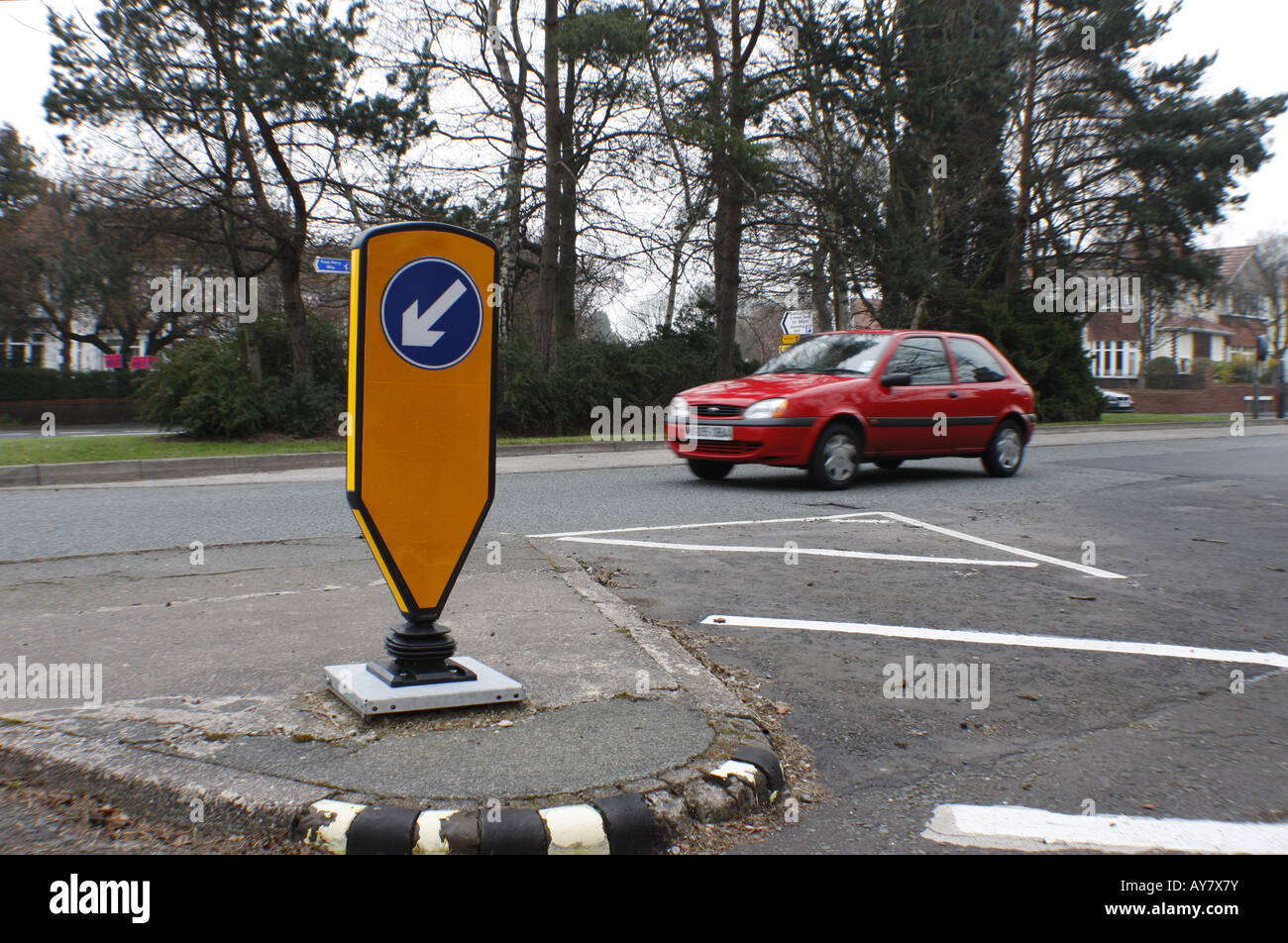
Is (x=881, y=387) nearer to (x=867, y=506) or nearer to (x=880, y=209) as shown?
(x=867, y=506)

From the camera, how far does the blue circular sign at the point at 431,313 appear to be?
3.40 meters

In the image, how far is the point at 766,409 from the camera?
10.3 metres

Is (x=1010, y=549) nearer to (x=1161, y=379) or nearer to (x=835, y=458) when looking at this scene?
(x=835, y=458)

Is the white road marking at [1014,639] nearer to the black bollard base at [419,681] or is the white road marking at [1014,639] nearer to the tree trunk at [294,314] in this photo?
the black bollard base at [419,681]

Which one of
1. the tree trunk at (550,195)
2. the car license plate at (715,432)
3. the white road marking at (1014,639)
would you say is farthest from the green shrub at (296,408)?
the white road marking at (1014,639)

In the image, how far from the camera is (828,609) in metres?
5.41

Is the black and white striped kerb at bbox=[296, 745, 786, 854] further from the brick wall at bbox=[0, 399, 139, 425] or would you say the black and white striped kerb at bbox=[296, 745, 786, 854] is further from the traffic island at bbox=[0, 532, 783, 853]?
the brick wall at bbox=[0, 399, 139, 425]

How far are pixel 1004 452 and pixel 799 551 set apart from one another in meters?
6.11

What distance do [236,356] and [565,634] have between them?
17747mm

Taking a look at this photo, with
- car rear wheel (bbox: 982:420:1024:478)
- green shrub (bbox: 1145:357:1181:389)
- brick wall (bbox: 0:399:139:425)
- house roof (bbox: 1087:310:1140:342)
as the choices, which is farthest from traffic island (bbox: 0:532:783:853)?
house roof (bbox: 1087:310:1140:342)

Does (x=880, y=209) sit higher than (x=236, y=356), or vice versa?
(x=880, y=209)

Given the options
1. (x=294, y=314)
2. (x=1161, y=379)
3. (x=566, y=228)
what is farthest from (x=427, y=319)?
(x=1161, y=379)

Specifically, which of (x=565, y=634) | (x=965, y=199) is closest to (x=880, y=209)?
(x=965, y=199)

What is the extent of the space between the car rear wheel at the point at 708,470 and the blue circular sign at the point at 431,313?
8.01m
